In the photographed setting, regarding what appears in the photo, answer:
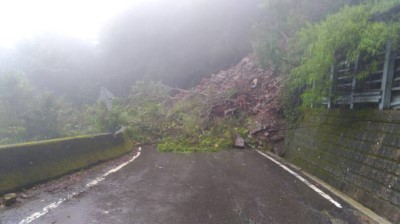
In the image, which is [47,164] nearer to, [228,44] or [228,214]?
[228,214]

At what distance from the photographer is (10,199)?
536 centimetres

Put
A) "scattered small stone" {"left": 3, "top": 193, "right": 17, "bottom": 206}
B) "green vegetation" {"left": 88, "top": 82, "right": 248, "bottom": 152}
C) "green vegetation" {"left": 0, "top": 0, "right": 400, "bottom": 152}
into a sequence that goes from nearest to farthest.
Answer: "scattered small stone" {"left": 3, "top": 193, "right": 17, "bottom": 206} → "green vegetation" {"left": 0, "top": 0, "right": 400, "bottom": 152} → "green vegetation" {"left": 88, "top": 82, "right": 248, "bottom": 152}

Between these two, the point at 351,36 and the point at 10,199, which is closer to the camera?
the point at 10,199

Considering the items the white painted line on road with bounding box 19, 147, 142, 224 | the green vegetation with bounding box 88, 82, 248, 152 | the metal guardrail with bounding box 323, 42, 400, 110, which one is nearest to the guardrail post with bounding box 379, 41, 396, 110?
the metal guardrail with bounding box 323, 42, 400, 110

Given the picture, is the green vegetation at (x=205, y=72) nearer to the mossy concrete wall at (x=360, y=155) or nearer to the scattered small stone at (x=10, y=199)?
the mossy concrete wall at (x=360, y=155)

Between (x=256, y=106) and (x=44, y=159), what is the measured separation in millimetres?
13724

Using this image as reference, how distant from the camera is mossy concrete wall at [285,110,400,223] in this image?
5.75 metres

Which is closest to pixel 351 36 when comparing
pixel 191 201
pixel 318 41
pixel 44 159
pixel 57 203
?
pixel 318 41

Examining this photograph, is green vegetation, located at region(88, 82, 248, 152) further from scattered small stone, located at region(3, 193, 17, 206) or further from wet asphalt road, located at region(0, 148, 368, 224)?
scattered small stone, located at region(3, 193, 17, 206)

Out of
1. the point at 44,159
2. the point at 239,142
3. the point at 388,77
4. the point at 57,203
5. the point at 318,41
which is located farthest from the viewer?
the point at 239,142

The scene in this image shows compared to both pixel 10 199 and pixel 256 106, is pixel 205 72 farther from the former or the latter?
pixel 10 199

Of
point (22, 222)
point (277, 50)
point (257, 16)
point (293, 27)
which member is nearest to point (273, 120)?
point (277, 50)

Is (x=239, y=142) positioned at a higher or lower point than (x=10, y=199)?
higher

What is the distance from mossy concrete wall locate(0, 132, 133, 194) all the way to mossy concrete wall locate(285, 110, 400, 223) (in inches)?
258
